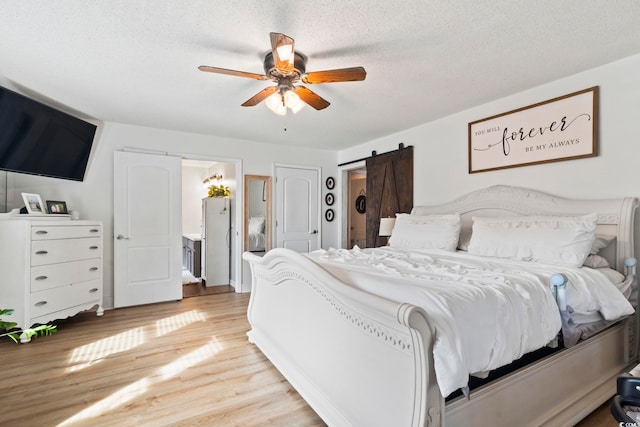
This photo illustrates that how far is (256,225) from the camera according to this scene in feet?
16.1

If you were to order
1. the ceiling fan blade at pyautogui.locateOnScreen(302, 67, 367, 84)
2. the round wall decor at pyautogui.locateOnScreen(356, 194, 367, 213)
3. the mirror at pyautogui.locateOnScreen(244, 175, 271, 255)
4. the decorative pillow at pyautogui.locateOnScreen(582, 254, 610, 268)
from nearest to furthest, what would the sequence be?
the ceiling fan blade at pyautogui.locateOnScreen(302, 67, 367, 84) → the decorative pillow at pyautogui.locateOnScreen(582, 254, 610, 268) → the mirror at pyautogui.locateOnScreen(244, 175, 271, 255) → the round wall decor at pyautogui.locateOnScreen(356, 194, 367, 213)

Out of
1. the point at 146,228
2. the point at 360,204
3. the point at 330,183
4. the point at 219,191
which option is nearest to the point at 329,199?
the point at 330,183

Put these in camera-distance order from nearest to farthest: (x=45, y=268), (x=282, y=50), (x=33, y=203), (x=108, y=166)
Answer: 1. (x=282, y=50)
2. (x=45, y=268)
3. (x=33, y=203)
4. (x=108, y=166)

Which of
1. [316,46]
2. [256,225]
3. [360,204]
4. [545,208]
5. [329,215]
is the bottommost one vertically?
[256,225]

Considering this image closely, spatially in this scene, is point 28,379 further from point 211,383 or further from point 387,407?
point 387,407

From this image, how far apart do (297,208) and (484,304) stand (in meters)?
4.02

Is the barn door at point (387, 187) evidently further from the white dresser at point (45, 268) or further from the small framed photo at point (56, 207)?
the small framed photo at point (56, 207)

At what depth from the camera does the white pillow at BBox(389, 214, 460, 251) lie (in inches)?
115

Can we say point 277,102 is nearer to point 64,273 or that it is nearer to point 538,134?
point 538,134

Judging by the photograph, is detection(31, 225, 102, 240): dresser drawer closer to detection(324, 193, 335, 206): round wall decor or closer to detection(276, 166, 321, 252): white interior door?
detection(276, 166, 321, 252): white interior door

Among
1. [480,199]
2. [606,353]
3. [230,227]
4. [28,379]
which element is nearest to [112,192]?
[230,227]

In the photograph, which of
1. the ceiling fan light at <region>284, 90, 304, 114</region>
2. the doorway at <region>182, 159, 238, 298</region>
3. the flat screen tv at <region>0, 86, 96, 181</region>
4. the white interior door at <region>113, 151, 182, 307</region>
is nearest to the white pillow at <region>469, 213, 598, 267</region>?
the ceiling fan light at <region>284, 90, 304, 114</region>

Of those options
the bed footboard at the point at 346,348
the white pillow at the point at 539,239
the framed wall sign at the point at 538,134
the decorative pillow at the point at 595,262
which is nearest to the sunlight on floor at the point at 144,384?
the bed footboard at the point at 346,348

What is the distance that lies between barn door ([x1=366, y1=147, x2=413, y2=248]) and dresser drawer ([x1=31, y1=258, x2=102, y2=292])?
3.60 metres
